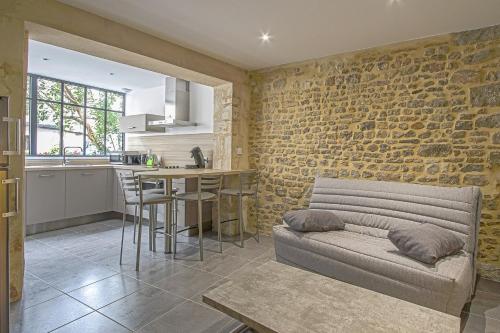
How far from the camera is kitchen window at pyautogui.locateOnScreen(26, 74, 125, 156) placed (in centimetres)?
501

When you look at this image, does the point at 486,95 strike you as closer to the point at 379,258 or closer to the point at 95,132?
the point at 379,258

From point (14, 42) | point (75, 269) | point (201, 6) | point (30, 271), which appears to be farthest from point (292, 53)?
point (30, 271)

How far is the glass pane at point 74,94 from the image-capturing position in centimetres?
544

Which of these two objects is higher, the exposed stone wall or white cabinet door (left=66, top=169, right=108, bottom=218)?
the exposed stone wall

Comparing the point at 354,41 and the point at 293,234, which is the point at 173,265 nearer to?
the point at 293,234

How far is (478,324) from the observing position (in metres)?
2.17

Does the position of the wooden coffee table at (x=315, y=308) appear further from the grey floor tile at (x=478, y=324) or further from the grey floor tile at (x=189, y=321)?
the grey floor tile at (x=478, y=324)

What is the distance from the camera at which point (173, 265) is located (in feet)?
10.4

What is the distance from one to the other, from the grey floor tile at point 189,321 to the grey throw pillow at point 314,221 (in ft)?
3.61

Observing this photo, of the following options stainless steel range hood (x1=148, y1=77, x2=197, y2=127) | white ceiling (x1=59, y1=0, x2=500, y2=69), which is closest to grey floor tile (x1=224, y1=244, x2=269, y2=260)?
stainless steel range hood (x1=148, y1=77, x2=197, y2=127)

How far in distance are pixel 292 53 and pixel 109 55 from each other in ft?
7.01

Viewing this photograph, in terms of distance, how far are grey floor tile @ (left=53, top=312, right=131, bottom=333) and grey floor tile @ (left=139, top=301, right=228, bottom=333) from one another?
19 centimetres

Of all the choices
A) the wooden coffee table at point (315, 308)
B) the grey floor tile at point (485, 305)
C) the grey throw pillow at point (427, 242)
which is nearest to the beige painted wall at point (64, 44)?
the wooden coffee table at point (315, 308)

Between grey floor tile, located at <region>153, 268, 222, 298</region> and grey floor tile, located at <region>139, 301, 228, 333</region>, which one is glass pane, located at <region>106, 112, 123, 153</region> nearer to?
grey floor tile, located at <region>153, 268, 222, 298</region>
